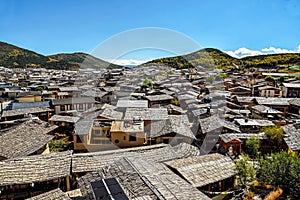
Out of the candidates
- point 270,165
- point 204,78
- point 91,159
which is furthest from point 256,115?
point 204,78

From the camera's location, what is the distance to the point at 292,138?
1655cm

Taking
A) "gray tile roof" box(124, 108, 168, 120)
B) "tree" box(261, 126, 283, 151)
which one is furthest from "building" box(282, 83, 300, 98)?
"gray tile roof" box(124, 108, 168, 120)

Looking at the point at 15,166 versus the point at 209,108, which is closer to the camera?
the point at 15,166

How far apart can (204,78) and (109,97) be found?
998 inches

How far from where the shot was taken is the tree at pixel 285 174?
35.3 feet

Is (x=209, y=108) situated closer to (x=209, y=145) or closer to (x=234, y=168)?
(x=209, y=145)

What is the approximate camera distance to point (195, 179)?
11031 mm

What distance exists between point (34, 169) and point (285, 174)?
11827mm

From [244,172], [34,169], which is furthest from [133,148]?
[244,172]

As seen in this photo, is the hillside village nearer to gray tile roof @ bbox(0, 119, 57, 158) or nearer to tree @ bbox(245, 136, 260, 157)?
gray tile roof @ bbox(0, 119, 57, 158)

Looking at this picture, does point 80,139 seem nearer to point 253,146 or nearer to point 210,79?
point 253,146

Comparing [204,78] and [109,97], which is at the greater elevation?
[204,78]

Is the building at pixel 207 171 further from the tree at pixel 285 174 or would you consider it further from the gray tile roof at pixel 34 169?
the gray tile roof at pixel 34 169

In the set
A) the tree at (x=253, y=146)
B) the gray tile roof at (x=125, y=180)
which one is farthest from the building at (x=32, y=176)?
the tree at (x=253, y=146)
